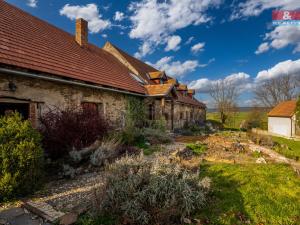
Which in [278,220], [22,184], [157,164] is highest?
[157,164]

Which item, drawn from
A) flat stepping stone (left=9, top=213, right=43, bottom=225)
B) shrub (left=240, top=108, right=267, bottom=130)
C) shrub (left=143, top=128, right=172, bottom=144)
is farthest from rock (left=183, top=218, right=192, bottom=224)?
shrub (left=240, top=108, right=267, bottom=130)

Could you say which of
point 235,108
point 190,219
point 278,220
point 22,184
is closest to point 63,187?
point 22,184

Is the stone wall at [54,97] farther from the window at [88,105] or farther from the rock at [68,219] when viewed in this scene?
the rock at [68,219]

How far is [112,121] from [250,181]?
737 centimetres

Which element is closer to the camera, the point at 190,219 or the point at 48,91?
the point at 190,219

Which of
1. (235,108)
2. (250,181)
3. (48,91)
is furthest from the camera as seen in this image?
(235,108)

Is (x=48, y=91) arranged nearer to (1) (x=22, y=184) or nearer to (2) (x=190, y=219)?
(1) (x=22, y=184)

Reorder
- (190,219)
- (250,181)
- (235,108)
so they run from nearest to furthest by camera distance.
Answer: (190,219)
(250,181)
(235,108)

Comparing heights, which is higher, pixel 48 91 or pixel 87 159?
pixel 48 91

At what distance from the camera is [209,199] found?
Result: 4086 millimetres

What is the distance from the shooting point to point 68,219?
3.26 meters

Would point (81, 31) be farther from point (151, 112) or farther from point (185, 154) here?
point (185, 154)

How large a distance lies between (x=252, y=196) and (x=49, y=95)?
689 cm

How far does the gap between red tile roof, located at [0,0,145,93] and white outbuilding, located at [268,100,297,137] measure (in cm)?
2435
